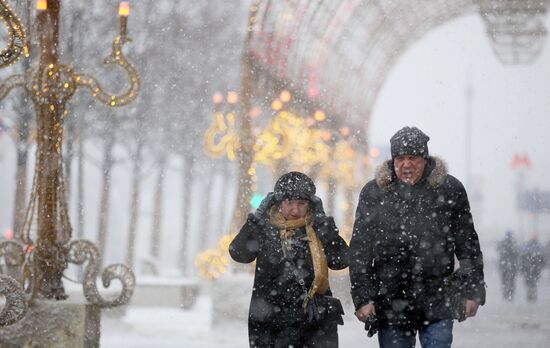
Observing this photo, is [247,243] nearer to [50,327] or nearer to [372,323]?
[372,323]

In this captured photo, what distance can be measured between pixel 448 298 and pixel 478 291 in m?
0.15

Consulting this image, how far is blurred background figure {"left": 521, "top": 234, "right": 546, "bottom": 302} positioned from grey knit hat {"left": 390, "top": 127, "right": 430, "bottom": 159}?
1688cm

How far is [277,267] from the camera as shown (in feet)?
17.9

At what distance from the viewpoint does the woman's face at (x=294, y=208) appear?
546 centimetres

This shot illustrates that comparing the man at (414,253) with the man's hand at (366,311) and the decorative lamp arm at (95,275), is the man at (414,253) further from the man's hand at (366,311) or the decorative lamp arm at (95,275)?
the decorative lamp arm at (95,275)

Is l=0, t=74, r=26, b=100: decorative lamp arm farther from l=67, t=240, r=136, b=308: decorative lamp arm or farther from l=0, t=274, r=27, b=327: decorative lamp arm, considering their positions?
l=0, t=274, r=27, b=327: decorative lamp arm

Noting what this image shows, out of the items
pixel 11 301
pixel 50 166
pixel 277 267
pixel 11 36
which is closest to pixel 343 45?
pixel 50 166

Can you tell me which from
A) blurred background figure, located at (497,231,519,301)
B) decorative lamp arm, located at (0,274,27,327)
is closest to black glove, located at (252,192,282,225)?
decorative lamp arm, located at (0,274,27,327)

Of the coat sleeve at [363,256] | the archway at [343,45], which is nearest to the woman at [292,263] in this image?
the coat sleeve at [363,256]

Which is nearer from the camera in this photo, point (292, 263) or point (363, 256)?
point (363, 256)

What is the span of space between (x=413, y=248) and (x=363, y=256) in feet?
0.83

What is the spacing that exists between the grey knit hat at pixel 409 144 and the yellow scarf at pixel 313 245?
1.92ft

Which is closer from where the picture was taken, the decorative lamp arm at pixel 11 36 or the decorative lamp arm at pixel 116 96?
the decorative lamp arm at pixel 11 36

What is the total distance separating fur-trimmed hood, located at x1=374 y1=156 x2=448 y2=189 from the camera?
5363mm
